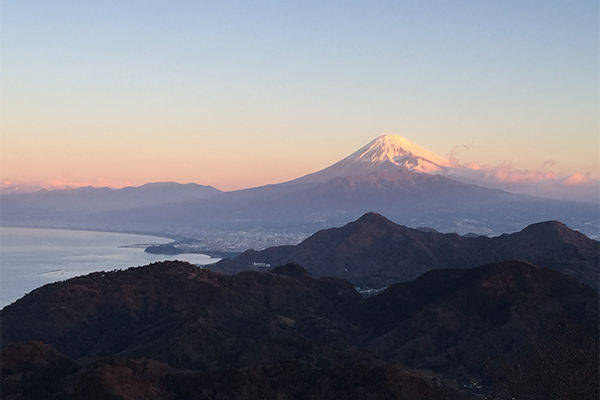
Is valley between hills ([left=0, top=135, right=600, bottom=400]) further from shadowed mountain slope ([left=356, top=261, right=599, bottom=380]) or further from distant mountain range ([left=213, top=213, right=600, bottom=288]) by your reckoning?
distant mountain range ([left=213, top=213, right=600, bottom=288])

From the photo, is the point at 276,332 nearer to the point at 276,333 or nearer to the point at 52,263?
the point at 276,333

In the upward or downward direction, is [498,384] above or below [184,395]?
above

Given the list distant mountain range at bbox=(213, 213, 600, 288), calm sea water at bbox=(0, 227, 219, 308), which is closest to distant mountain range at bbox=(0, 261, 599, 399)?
calm sea water at bbox=(0, 227, 219, 308)

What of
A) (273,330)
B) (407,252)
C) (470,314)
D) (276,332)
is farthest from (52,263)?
(470,314)

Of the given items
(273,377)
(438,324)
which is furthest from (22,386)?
(438,324)

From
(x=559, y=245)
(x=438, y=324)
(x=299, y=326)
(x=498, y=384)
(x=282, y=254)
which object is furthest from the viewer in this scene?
(x=282, y=254)

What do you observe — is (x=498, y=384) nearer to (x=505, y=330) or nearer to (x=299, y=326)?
(x=505, y=330)
